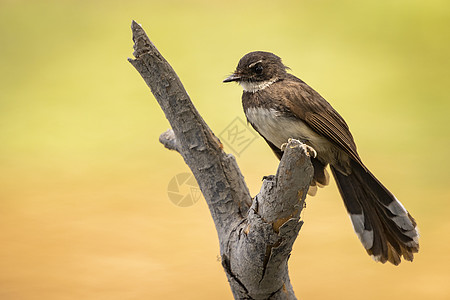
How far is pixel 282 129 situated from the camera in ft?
9.78

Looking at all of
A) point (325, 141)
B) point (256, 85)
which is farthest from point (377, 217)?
point (256, 85)

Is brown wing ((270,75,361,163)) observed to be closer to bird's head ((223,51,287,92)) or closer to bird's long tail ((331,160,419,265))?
bird's head ((223,51,287,92))

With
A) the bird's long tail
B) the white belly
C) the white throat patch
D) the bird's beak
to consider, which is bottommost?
the bird's long tail

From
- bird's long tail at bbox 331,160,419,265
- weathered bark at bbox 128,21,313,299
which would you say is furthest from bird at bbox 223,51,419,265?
weathered bark at bbox 128,21,313,299

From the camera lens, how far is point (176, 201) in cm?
363

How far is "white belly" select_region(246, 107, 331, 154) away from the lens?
2971mm

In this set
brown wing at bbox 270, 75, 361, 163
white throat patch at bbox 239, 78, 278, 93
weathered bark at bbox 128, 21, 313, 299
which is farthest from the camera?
white throat patch at bbox 239, 78, 278, 93

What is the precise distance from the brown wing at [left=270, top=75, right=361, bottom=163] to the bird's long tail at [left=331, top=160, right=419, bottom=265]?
0.83 ft

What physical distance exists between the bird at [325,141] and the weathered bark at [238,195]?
0.29 m

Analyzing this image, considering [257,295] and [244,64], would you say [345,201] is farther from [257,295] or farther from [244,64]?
[244,64]

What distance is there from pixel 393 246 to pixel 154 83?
1752mm

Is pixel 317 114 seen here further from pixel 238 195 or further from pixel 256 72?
pixel 238 195

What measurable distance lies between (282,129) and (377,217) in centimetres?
88

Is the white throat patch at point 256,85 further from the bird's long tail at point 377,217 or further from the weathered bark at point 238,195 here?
the bird's long tail at point 377,217
